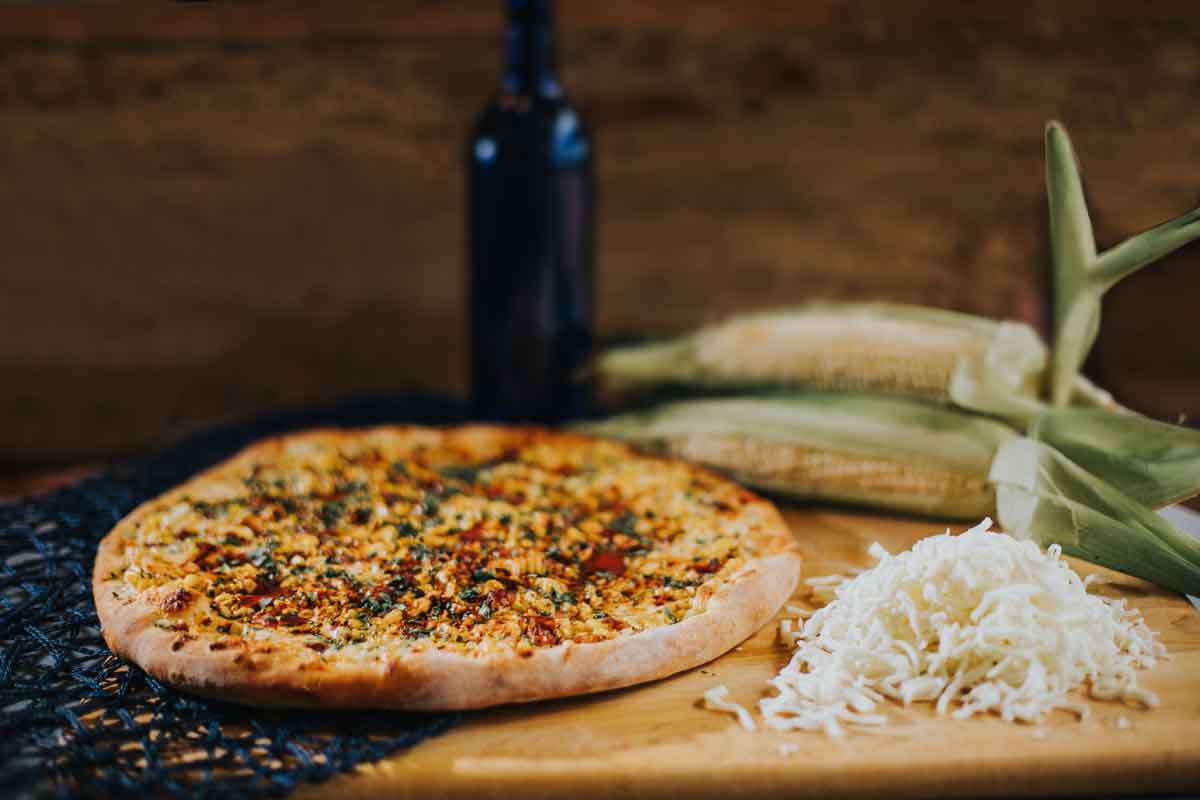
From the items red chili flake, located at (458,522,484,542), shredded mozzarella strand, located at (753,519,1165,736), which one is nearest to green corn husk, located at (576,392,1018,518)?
shredded mozzarella strand, located at (753,519,1165,736)

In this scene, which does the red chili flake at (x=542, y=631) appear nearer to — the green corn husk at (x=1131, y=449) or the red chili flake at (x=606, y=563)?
the red chili flake at (x=606, y=563)

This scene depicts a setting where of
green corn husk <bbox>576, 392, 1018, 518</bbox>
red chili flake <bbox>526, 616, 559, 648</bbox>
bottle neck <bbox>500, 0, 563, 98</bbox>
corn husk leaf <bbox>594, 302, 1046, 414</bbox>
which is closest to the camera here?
red chili flake <bbox>526, 616, 559, 648</bbox>

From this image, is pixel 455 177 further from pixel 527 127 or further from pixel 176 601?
pixel 176 601

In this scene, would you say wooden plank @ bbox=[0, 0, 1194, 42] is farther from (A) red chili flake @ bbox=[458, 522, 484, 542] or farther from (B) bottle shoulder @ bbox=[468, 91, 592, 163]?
(A) red chili flake @ bbox=[458, 522, 484, 542]

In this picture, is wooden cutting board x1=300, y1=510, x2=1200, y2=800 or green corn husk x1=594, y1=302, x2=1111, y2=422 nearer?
wooden cutting board x1=300, y1=510, x2=1200, y2=800

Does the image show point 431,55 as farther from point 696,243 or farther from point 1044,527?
point 1044,527
